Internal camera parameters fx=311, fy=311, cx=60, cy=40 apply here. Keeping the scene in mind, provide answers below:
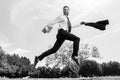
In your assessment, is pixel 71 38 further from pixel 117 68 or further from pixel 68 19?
pixel 117 68

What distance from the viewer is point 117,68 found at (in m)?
44.8

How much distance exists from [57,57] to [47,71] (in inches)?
1300

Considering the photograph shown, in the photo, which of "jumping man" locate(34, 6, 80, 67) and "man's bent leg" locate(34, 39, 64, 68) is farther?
"man's bent leg" locate(34, 39, 64, 68)

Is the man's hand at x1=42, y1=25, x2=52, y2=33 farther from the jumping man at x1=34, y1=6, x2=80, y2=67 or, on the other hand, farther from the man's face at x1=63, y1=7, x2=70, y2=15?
the man's face at x1=63, y1=7, x2=70, y2=15

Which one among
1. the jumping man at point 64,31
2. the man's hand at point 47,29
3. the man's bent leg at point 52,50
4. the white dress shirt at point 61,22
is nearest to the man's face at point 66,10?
the jumping man at point 64,31

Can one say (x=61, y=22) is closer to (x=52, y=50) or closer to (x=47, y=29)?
(x=47, y=29)

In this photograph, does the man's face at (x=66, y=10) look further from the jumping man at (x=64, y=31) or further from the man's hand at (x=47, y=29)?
the man's hand at (x=47, y=29)

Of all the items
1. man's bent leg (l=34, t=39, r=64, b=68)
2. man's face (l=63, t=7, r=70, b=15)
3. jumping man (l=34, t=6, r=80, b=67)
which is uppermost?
man's face (l=63, t=7, r=70, b=15)

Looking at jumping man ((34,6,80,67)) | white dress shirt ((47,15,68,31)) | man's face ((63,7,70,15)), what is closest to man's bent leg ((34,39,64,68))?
jumping man ((34,6,80,67))

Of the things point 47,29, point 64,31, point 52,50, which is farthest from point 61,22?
point 52,50

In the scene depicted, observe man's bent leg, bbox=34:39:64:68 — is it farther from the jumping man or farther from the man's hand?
the man's hand

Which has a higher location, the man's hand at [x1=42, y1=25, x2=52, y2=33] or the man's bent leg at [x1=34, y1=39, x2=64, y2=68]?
the man's hand at [x1=42, y1=25, x2=52, y2=33]

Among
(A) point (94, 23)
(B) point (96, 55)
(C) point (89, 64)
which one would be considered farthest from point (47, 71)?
(A) point (94, 23)

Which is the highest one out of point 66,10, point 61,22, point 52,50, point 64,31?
point 66,10
